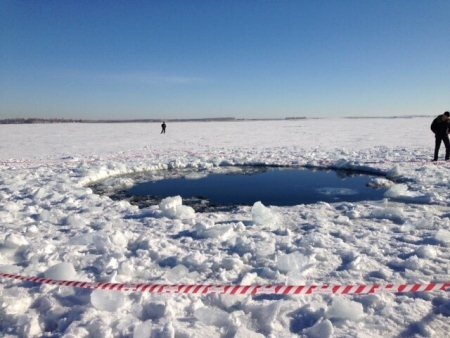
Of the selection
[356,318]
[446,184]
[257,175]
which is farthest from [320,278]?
[257,175]

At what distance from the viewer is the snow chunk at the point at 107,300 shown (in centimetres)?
321

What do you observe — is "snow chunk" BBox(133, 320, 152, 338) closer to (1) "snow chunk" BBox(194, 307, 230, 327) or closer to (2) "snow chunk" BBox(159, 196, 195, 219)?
(1) "snow chunk" BBox(194, 307, 230, 327)

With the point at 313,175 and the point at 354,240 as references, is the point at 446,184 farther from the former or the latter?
the point at 354,240

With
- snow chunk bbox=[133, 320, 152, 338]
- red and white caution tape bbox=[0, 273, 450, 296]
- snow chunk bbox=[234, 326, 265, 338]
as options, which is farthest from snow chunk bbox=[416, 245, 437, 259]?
snow chunk bbox=[133, 320, 152, 338]

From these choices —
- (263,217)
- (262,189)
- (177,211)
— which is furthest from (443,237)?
(262,189)

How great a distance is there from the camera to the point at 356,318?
120 inches

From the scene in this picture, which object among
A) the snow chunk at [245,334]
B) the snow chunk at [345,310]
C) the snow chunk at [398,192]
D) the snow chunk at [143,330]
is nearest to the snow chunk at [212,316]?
the snow chunk at [245,334]

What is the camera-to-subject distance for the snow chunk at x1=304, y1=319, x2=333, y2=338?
2856 millimetres

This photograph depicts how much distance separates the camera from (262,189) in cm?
922

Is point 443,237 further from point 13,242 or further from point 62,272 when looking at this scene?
point 13,242

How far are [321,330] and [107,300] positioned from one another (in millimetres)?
1778

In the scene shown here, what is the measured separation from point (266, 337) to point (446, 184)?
23.0 ft

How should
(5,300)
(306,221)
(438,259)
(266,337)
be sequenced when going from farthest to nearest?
(306,221), (438,259), (5,300), (266,337)

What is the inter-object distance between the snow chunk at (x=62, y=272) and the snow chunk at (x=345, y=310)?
250 cm
